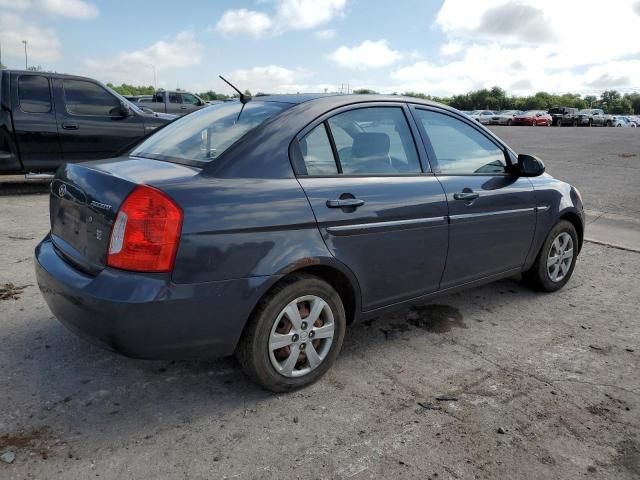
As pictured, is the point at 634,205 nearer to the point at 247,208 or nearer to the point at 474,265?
the point at 474,265

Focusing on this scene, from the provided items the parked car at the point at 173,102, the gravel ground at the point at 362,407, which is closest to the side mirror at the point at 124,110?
the gravel ground at the point at 362,407

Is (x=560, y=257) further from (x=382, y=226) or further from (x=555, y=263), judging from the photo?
(x=382, y=226)

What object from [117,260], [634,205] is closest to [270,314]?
[117,260]

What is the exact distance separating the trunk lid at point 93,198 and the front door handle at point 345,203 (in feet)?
2.35

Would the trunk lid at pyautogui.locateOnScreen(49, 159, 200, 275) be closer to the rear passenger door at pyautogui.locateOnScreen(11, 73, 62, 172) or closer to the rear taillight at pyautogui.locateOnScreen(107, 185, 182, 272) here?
the rear taillight at pyautogui.locateOnScreen(107, 185, 182, 272)

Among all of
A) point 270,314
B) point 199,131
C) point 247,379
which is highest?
point 199,131

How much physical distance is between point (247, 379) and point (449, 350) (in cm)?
133

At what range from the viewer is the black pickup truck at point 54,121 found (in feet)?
26.4

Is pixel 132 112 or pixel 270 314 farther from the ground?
pixel 132 112

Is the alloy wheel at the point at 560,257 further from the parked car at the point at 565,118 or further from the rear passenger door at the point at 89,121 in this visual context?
the parked car at the point at 565,118

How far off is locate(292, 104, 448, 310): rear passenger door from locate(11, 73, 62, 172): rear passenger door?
6.70m

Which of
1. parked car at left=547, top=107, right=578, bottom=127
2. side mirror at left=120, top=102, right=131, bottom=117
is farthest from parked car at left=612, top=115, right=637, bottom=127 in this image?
side mirror at left=120, top=102, right=131, bottom=117

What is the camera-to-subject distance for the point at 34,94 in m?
8.22

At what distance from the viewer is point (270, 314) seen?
272 cm
